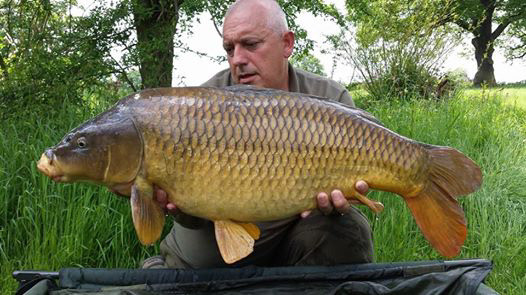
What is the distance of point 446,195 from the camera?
1409 mm

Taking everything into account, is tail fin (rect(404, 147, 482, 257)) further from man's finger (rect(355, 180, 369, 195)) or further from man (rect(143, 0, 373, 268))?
man (rect(143, 0, 373, 268))

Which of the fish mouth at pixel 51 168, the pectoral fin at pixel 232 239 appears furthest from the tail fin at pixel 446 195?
the fish mouth at pixel 51 168

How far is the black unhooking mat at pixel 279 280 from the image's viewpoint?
1.46 meters

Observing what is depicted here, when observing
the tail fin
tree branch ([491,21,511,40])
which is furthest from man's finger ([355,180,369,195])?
tree branch ([491,21,511,40])

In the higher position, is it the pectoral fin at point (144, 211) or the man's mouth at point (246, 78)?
the man's mouth at point (246, 78)

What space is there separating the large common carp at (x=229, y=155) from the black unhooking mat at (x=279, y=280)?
15cm

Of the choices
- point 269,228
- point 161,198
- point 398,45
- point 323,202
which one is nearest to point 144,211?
point 161,198

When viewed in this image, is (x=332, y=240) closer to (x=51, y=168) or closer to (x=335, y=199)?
(x=335, y=199)

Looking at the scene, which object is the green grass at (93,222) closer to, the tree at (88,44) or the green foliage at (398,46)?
the tree at (88,44)

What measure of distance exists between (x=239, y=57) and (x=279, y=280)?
68cm

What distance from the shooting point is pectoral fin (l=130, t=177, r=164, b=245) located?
4.23ft

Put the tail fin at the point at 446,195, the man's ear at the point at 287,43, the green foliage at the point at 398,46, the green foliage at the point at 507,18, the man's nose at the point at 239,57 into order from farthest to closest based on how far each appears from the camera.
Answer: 1. the green foliage at the point at 507,18
2. the green foliage at the point at 398,46
3. the man's ear at the point at 287,43
4. the man's nose at the point at 239,57
5. the tail fin at the point at 446,195

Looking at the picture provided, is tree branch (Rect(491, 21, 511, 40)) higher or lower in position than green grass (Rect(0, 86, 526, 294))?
higher

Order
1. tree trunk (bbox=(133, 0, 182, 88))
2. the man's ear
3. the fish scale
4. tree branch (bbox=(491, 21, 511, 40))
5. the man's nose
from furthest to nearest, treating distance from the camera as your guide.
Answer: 1. tree branch (bbox=(491, 21, 511, 40))
2. tree trunk (bbox=(133, 0, 182, 88))
3. the man's ear
4. the man's nose
5. the fish scale
